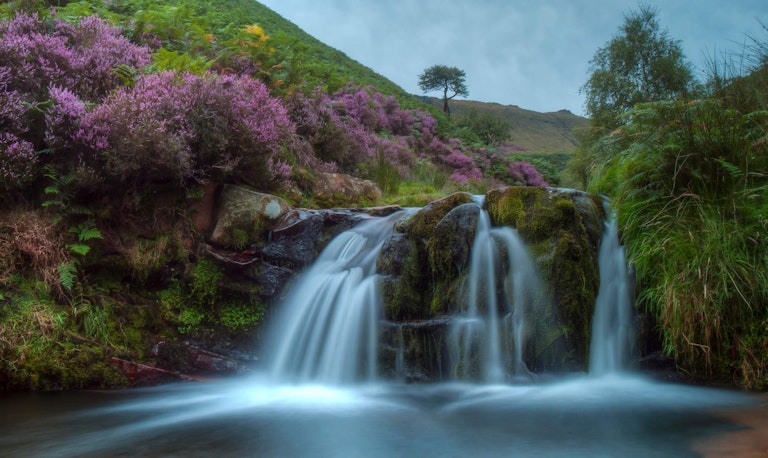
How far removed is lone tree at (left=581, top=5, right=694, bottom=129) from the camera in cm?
2380

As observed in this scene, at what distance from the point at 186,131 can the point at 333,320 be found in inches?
107

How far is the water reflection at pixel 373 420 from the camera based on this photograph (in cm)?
292

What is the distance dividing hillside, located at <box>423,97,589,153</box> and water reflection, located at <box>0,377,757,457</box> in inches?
2877

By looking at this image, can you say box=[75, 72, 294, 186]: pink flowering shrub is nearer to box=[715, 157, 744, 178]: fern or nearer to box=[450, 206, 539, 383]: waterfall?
box=[450, 206, 539, 383]: waterfall

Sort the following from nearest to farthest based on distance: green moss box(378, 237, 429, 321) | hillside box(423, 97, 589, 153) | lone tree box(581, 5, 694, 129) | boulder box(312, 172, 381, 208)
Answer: green moss box(378, 237, 429, 321)
boulder box(312, 172, 381, 208)
lone tree box(581, 5, 694, 129)
hillside box(423, 97, 589, 153)

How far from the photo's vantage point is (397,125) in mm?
14188

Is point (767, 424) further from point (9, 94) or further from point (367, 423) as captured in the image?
point (9, 94)

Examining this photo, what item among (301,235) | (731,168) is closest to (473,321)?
(301,235)

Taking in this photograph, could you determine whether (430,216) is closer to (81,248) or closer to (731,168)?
(731,168)

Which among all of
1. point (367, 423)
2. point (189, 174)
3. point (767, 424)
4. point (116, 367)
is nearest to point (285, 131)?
point (189, 174)

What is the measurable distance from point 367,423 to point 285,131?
4417 millimetres

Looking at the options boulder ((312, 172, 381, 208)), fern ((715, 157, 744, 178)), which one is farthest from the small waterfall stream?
boulder ((312, 172, 381, 208))

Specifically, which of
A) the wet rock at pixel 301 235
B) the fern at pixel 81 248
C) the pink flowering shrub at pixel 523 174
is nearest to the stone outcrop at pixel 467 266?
the wet rock at pixel 301 235

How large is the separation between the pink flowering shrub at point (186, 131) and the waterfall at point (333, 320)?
1597 mm
